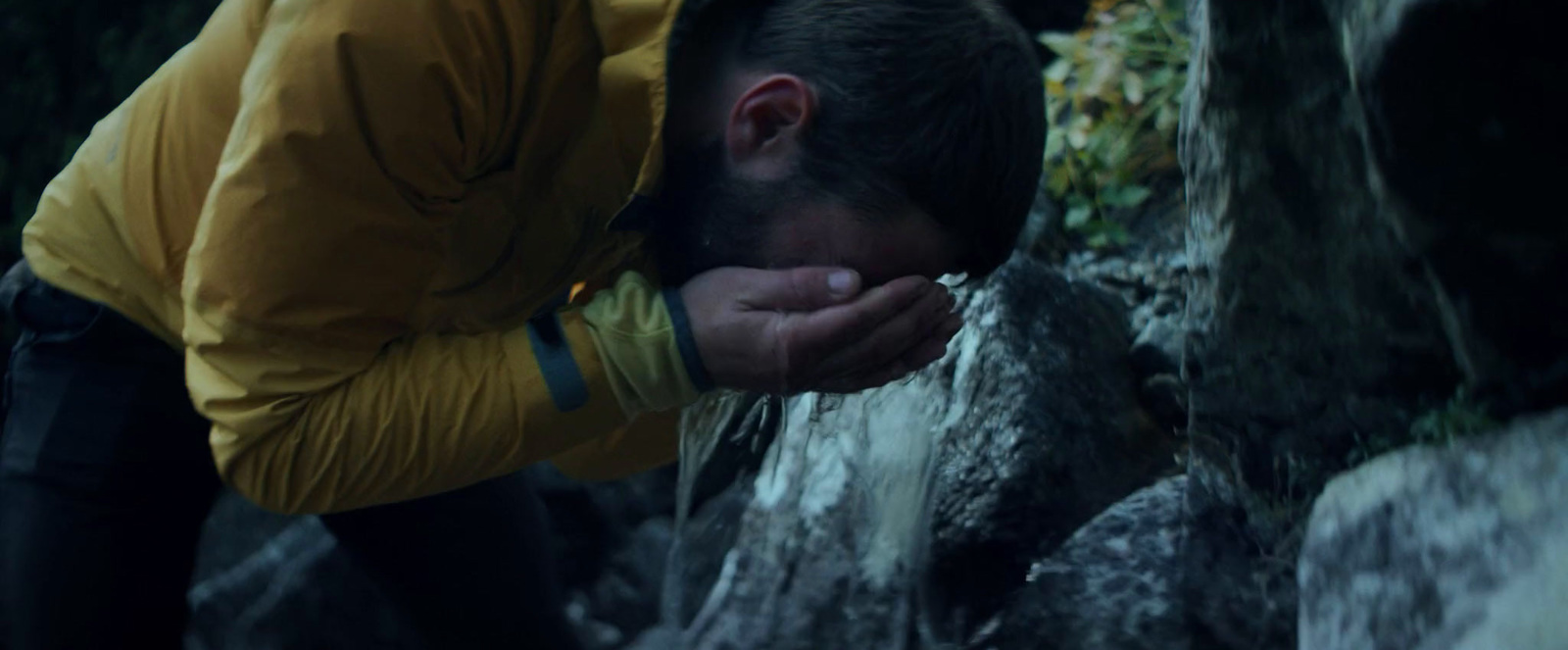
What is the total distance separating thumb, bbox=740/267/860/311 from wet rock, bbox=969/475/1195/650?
102 cm

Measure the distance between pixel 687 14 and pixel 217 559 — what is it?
280 cm

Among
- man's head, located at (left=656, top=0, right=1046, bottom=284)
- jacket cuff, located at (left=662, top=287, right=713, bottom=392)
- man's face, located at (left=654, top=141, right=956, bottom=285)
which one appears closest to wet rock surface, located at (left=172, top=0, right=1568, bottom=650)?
man's head, located at (left=656, top=0, right=1046, bottom=284)

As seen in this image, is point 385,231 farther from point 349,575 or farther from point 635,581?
point 635,581

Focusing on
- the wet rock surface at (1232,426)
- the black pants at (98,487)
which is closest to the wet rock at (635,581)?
the wet rock surface at (1232,426)

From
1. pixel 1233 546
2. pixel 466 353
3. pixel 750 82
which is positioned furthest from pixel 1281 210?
pixel 466 353

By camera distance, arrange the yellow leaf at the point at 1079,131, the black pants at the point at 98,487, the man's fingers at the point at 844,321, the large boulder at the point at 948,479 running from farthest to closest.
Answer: the yellow leaf at the point at 1079,131
the large boulder at the point at 948,479
the black pants at the point at 98,487
the man's fingers at the point at 844,321

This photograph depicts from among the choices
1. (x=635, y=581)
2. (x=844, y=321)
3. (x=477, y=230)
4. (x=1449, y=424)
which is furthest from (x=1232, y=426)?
(x=635, y=581)

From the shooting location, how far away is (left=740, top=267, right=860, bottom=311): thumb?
1.72 m

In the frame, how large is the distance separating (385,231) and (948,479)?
1.35m

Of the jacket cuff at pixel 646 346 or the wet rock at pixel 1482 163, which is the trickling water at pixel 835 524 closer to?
the jacket cuff at pixel 646 346

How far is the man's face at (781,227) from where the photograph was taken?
5.87ft

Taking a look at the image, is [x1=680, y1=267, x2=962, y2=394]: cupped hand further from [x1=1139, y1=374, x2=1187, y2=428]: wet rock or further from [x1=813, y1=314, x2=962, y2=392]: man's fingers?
[x1=1139, y1=374, x2=1187, y2=428]: wet rock

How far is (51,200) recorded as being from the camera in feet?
6.88

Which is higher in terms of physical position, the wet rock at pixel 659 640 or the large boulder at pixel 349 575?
the wet rock at pixel 659 640
